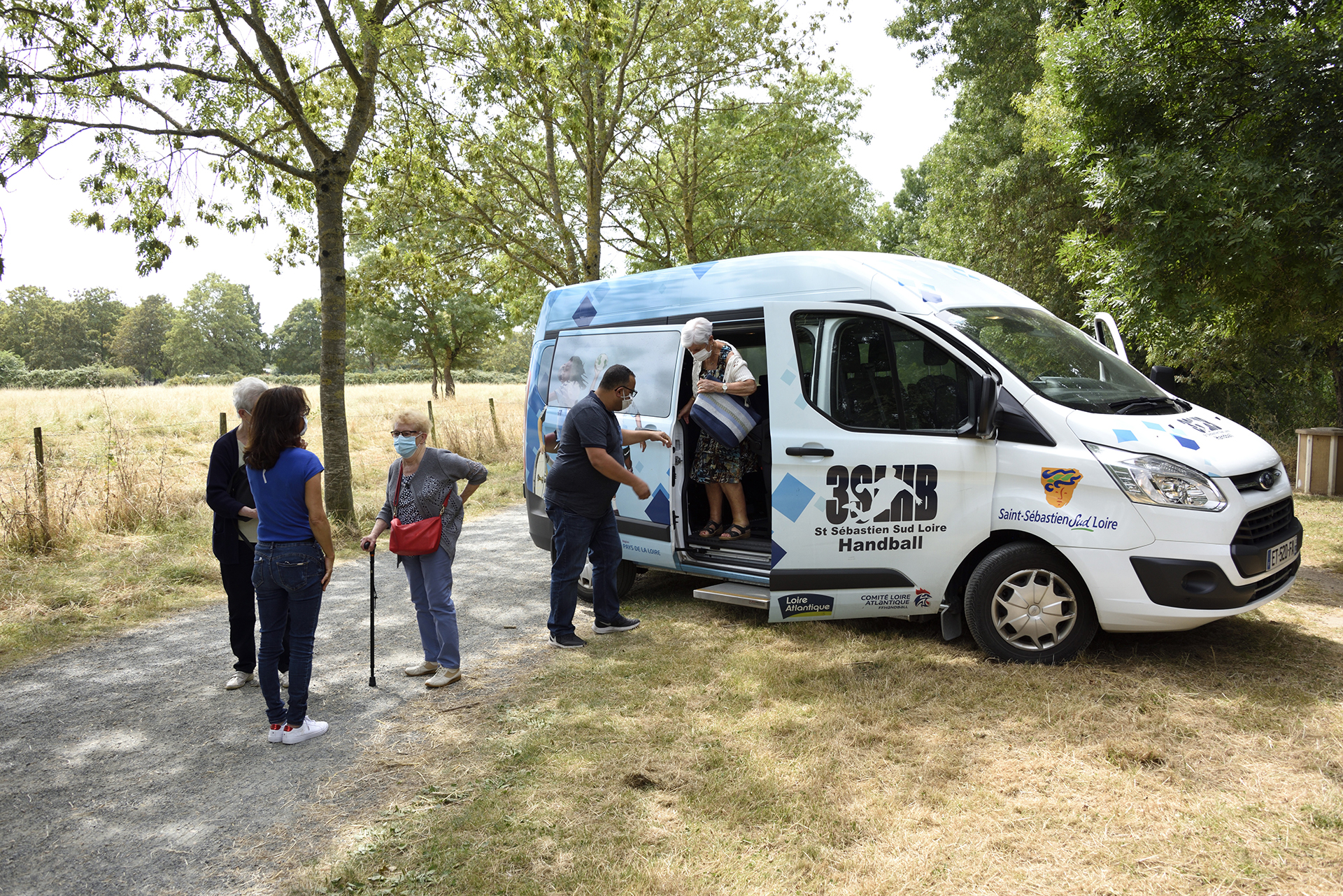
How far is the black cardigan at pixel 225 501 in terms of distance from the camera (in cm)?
464

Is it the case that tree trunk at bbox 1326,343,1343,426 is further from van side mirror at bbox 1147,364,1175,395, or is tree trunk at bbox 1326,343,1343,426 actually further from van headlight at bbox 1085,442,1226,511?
van headlight at bbox 1085,442,1226,511

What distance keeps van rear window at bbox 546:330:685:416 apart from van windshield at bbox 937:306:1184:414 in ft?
6.60

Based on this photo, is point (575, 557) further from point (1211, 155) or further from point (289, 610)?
point (1211, 155)

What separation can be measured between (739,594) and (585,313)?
275 cm

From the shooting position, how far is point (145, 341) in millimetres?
83688

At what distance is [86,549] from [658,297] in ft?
21.6

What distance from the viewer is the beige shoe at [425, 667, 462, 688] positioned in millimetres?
Result: 4961

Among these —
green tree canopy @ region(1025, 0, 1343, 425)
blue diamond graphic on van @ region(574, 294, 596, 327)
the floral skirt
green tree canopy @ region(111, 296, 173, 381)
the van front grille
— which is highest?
green tree canopy @ region(111, 296, 173, 381)

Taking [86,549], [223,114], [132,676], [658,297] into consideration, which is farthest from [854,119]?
[132,676]

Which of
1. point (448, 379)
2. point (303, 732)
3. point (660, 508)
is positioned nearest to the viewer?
point (303, 732)

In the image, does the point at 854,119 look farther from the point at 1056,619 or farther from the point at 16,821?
the point at 16,821

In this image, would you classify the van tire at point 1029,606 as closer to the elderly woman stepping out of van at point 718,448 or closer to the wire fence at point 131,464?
the elderly woman stepping out of van at point 718,448

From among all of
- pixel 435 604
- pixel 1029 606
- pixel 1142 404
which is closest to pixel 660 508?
pixel 435 604

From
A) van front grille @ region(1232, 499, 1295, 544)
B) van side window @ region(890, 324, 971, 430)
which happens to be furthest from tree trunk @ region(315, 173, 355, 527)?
van front grille @ region(1232, 499, 1295, 544)
